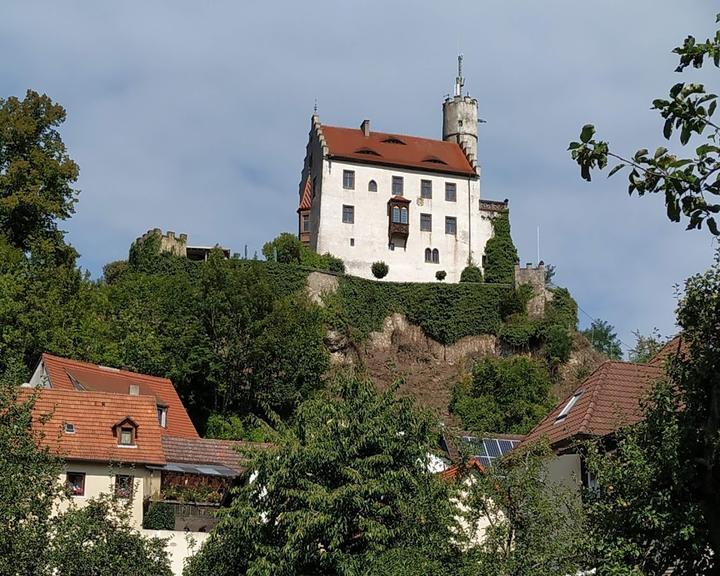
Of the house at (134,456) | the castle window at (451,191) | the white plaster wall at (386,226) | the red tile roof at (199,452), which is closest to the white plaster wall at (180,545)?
the house at (134,456)

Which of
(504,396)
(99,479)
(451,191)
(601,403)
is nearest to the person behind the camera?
(601,403)

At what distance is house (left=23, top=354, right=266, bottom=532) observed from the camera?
34.6 meters

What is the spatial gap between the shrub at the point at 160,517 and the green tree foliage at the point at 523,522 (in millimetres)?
16636

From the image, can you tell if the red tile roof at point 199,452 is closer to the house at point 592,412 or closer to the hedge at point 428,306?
the house at point 592,412

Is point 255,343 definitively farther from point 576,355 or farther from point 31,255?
point 576,355

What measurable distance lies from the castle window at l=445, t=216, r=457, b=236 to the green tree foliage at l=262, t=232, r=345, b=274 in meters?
7.94

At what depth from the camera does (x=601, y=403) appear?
2616 centimetres

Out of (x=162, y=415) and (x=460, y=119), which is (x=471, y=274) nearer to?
(x=460, y=119)

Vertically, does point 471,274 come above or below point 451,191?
below

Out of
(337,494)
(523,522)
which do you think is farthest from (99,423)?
(523,522)

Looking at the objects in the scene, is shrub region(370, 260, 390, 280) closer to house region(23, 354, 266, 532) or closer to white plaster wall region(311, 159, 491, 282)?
white plaster wall region(311, 159, 491, 282)

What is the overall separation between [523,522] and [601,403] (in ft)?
26.5

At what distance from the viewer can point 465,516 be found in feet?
63.1

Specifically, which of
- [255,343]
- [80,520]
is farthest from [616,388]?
[255,343]
